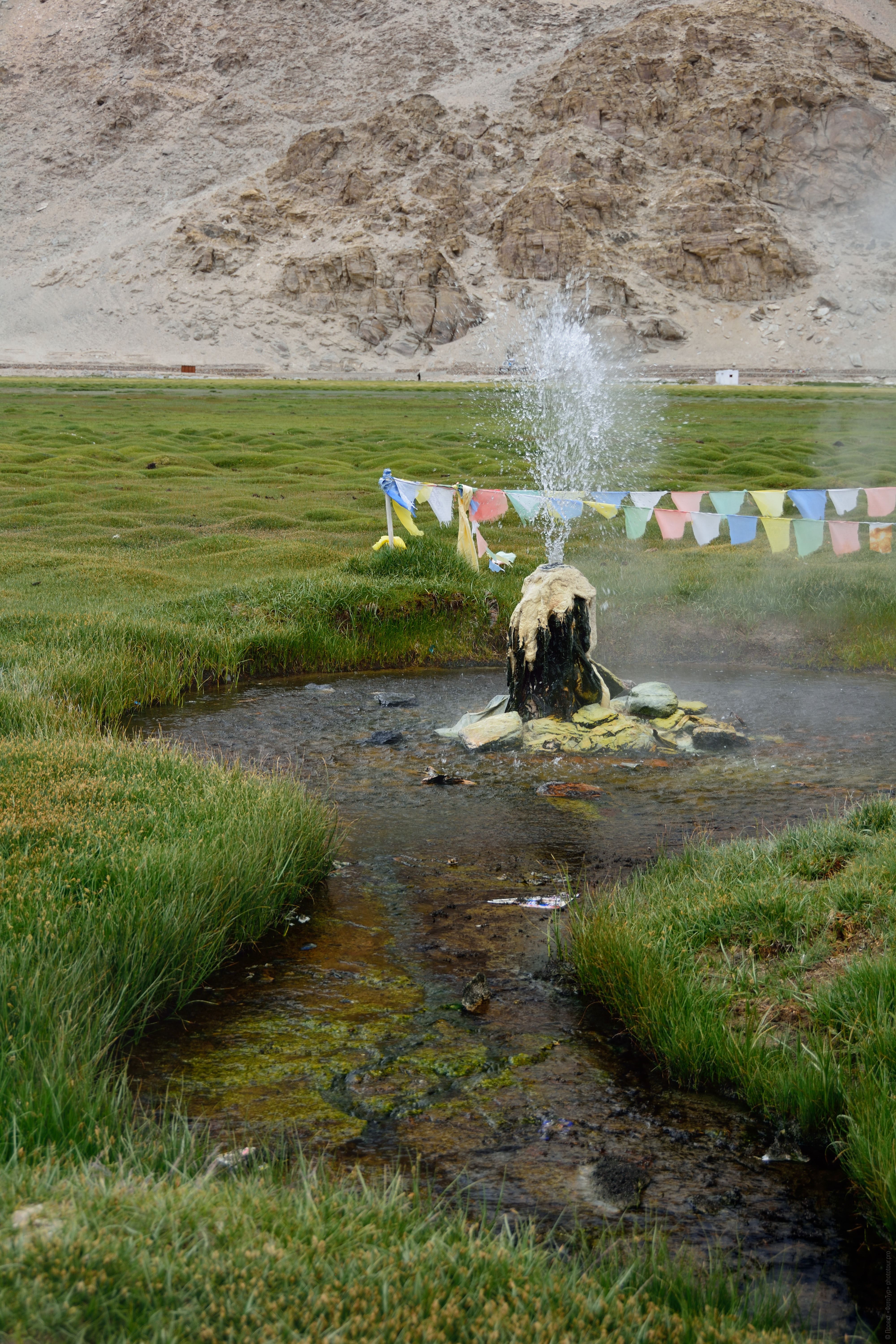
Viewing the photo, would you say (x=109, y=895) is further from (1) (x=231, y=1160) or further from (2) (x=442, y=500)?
(2) (x=442, y=500)

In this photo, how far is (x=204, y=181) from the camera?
5940 inches

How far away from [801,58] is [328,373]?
9050cm

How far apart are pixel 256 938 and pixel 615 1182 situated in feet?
9.16

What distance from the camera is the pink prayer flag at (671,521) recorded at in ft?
53.7

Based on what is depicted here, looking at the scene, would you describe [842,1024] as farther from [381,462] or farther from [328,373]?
[328,373]

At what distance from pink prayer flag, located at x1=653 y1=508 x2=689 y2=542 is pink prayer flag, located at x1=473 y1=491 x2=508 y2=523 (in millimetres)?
2463

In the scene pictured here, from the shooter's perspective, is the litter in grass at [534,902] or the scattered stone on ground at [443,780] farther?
the scattered stone on ground at [443,780]

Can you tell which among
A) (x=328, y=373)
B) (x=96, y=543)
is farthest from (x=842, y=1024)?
(x=328, y=373)

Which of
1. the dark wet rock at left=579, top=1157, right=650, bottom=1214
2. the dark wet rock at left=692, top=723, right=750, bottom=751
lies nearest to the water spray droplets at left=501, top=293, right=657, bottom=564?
the dark wet rock at left=692, top=723, right=750, bottom=751

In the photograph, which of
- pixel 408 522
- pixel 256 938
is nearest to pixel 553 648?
pixel 256 938

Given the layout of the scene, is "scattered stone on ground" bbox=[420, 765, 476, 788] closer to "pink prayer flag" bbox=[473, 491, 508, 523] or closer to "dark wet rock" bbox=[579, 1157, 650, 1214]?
"dark wet rock" bbox=[579, 1157, 650, 1214]

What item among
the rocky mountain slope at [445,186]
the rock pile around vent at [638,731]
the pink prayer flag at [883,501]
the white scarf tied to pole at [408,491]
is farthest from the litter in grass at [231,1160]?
the rocky mountain slope at [445,186]

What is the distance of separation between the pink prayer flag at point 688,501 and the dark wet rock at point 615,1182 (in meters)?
13.1

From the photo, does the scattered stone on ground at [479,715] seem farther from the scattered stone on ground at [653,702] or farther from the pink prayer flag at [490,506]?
A: the pink prayer flag at [490,506]
